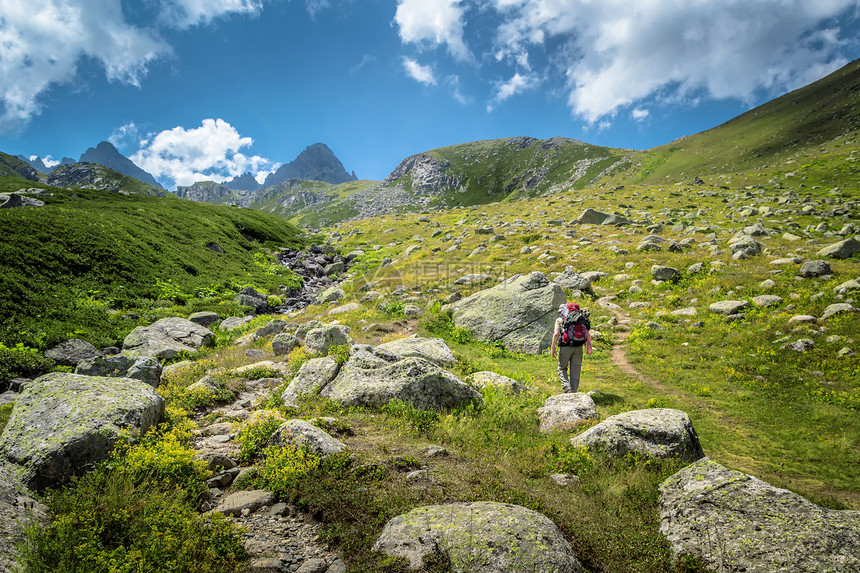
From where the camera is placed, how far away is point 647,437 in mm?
8586

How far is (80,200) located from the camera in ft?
133

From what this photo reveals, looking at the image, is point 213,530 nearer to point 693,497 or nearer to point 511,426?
point 511,426

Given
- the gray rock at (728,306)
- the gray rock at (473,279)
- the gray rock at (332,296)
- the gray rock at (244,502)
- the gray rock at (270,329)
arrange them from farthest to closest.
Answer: the gray rock at (332,296), the gray rock at (473,279), the gray rock at (270,329), the gray rock at (728,306), the gray rock at (244,502)

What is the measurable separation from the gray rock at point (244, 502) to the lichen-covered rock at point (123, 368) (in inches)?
298

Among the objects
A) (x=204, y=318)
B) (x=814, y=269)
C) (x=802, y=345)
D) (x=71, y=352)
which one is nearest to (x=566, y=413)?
(x=802, y=345)

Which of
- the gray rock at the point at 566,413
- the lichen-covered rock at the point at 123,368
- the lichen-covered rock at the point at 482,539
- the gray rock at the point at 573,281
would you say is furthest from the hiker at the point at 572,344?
the lichen-covered rock at the point at 123,368

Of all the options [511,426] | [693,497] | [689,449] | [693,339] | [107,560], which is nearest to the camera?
[107,560]

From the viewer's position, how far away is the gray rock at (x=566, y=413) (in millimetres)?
10289

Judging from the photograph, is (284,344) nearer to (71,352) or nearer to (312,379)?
(312,379)

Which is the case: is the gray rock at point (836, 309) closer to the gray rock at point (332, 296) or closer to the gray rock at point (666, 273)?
the gray rock at point (666, 273)

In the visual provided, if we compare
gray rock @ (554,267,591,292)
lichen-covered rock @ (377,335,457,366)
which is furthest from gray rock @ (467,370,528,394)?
gray rock @ (554,267,591,292)

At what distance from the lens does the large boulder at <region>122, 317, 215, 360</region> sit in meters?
17.6

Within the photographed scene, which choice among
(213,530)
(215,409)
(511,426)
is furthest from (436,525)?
(215,409)

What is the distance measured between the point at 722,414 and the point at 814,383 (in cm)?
377
